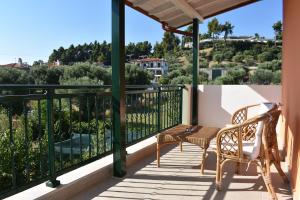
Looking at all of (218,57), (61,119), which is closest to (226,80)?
(218,57)

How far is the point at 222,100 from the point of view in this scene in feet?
20.2

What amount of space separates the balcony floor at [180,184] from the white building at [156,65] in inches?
996

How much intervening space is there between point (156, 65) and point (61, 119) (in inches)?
1188

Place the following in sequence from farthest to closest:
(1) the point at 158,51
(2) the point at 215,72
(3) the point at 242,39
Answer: (1) the point at 158,51 → (3) the point at 242,39 → (2) the point at 215,72

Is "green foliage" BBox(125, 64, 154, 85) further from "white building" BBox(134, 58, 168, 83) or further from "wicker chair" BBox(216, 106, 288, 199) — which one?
"wicker chair" BBox(216, 106, 288, 199)

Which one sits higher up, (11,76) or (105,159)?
(11,76)

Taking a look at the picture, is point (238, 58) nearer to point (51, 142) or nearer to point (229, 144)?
point (229, 144)

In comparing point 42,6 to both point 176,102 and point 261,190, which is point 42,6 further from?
point 261,190

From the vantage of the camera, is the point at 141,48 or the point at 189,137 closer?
the point at 189,137

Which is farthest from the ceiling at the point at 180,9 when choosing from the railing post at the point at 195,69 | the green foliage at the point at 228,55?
the green foliage at the point at 228,55

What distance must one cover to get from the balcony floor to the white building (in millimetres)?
25295

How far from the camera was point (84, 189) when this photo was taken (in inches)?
117

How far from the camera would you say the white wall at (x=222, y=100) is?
5.89m

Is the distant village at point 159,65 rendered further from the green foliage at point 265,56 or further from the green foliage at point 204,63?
the green foliage at point 204,63
